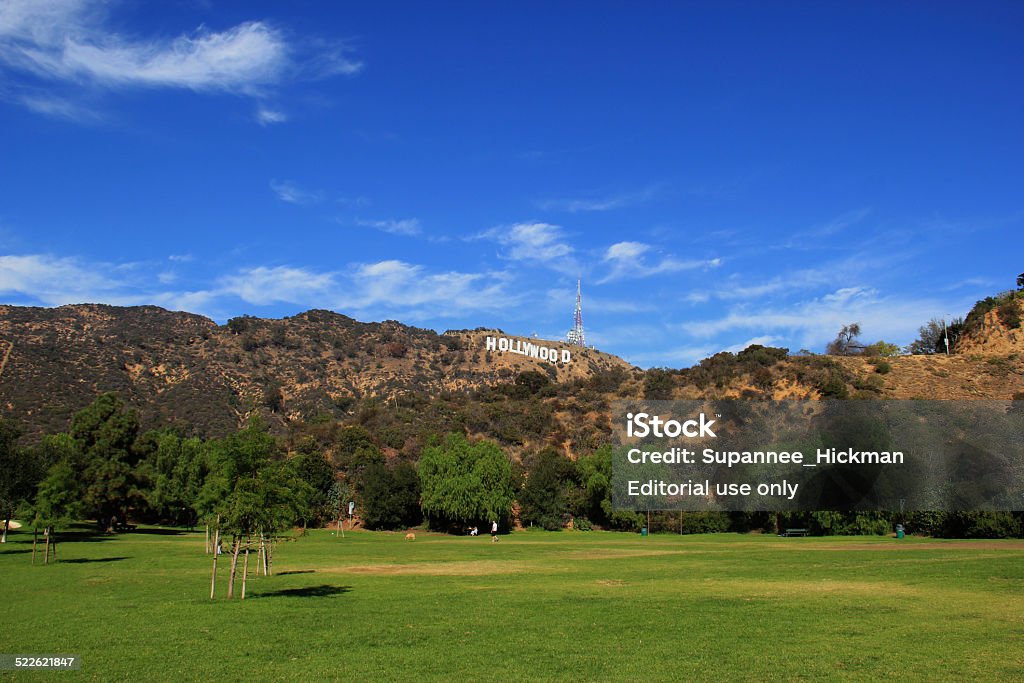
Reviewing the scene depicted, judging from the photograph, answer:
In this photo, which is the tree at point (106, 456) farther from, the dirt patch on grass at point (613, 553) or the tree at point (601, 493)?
the tree at point (601, 493)

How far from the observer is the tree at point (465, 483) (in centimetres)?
7438

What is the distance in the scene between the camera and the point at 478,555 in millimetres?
50094

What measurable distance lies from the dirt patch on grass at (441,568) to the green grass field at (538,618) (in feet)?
0.73

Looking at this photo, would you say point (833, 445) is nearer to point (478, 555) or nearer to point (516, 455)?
point (478, 555)

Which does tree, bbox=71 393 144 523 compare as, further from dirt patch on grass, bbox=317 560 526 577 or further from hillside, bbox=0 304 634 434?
dirt patch on grass, bbox=317 560 526 577

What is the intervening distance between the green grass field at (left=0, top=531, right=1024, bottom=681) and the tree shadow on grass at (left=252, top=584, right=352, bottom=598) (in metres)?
0.08

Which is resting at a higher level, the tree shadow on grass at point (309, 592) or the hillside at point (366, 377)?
the hillside at point (366, 377)

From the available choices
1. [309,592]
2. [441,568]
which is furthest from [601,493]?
[309,592]

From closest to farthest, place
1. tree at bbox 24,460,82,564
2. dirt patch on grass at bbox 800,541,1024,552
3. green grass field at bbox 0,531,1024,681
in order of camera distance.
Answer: green grass field at bbox 0,531,1024,681
tree at bbox 24,460,82,564
dirt patch on grass at bbox 800,541,1024,552

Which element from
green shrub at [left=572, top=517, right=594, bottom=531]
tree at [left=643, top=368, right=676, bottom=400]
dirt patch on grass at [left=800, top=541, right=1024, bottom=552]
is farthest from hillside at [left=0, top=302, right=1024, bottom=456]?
dirt patch on grass at [left=800, top=541, right=1024, bottom=552]

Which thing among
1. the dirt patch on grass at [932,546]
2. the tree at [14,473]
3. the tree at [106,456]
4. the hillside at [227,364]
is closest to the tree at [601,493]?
the dirt patch on grass at [932,546]

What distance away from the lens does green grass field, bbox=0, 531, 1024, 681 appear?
54.6ft

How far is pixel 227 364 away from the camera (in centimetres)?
13775

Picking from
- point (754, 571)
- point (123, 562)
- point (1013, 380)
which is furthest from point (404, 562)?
point (1013, 380)
